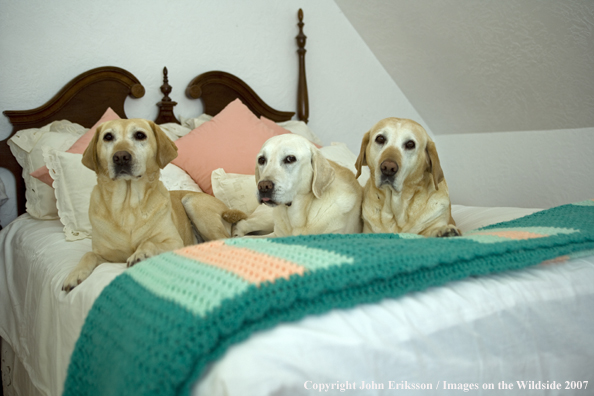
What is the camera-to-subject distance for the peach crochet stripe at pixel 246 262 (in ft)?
2.76

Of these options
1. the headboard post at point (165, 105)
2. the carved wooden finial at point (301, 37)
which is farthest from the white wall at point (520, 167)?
the headboard post at point (165, 105)

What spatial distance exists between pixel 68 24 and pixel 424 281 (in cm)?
283

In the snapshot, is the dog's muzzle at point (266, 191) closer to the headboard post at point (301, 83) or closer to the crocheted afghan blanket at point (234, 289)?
the crocheted afghan blanket at point (234, 289)

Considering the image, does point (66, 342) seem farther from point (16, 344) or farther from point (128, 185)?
point (16, 344)

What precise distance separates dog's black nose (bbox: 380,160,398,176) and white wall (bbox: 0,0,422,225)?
6.54 feet

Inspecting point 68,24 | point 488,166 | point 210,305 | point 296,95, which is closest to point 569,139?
point 488,166

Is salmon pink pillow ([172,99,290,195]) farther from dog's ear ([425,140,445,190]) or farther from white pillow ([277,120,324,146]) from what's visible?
dog's ear ([425,140,445,190])

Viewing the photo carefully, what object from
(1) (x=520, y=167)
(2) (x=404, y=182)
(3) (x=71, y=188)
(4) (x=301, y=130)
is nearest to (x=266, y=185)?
(2) (x=404, y=182)

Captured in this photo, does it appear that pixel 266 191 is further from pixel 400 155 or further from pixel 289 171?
pixel 400 155

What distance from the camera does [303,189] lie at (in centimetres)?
175

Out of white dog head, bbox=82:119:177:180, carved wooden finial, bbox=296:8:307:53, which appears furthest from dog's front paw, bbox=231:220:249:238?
carved wooden finial, bbox=296:8:307:53

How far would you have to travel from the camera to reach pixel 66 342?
4.11 feet

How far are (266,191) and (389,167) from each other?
475mm

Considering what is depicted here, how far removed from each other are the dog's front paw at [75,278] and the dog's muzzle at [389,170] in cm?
110
